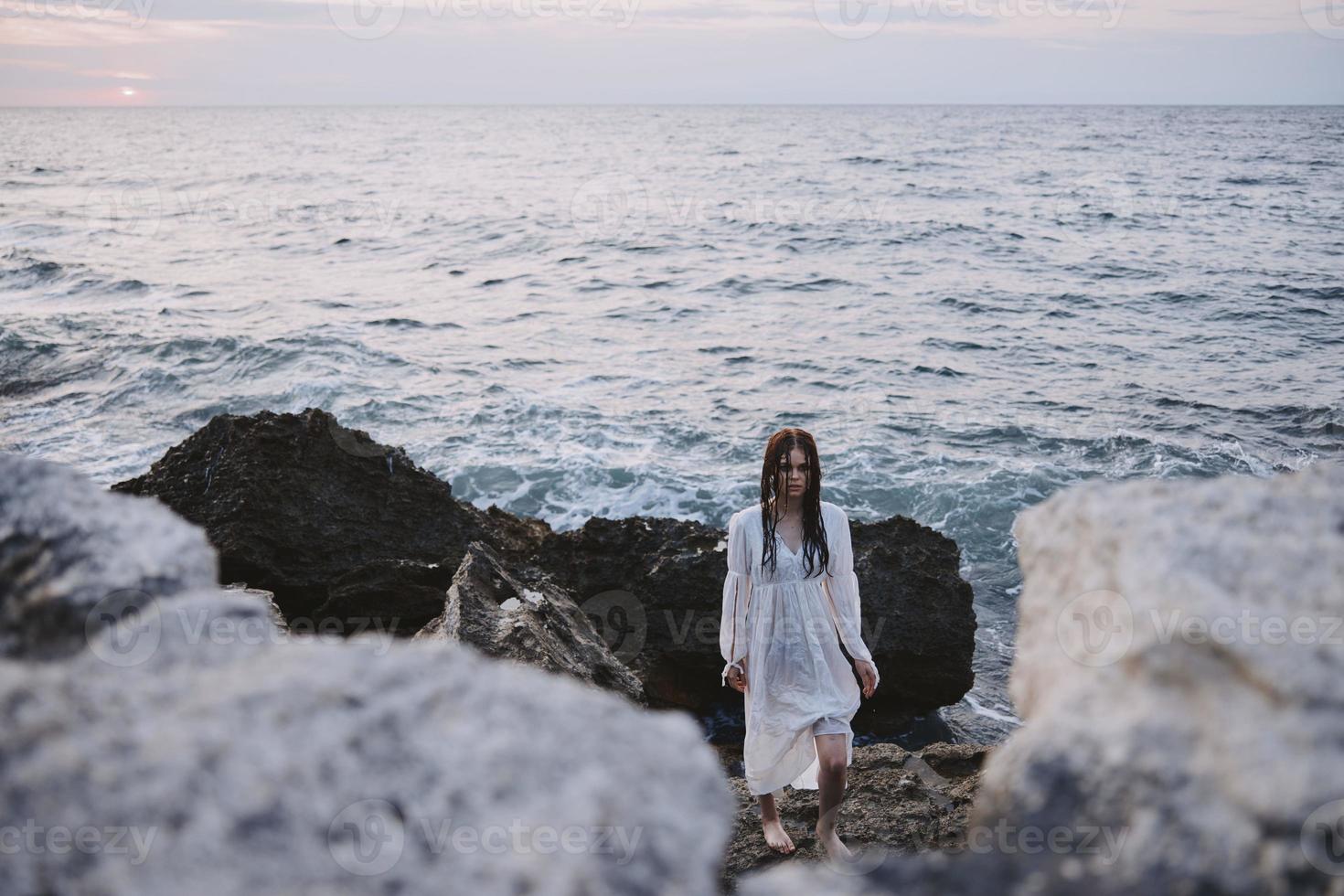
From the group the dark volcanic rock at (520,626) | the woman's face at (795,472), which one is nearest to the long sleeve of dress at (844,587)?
the woman's face at (795,472)

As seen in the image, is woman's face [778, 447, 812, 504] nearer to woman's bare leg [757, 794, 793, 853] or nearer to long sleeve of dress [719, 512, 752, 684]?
Answer: long sleeve of dress [719, 512, 752, 684]

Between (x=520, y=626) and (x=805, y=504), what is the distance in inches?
60.9

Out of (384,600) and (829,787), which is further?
(384,600)

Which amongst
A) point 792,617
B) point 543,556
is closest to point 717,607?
point 543,556

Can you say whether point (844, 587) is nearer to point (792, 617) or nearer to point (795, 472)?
point (792, 617)

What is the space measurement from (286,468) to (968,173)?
41.8 metres

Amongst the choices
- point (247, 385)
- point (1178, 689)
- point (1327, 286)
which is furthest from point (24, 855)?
point (1327, 286)

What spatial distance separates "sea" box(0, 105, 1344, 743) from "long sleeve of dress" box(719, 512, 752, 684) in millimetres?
2913

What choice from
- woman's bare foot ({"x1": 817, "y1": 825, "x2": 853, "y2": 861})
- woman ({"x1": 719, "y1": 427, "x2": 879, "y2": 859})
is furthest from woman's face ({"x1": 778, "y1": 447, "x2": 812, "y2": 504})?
woman's bare foot ({"x1": 817, "y1": 825, "x2": 853, "y2": 861})

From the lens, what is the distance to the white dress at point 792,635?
4711 millimetres

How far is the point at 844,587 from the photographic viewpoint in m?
4.80

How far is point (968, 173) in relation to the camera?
42.8 m

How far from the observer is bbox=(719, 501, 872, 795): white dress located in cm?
471

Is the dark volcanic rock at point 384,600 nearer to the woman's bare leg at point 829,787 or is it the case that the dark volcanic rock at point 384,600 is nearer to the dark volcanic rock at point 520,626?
the dark volcanic rock at point 520,626
